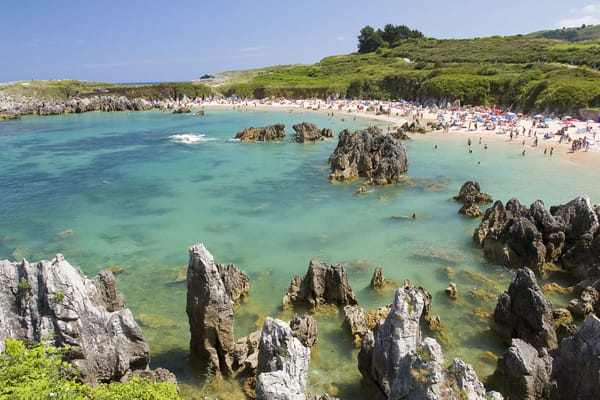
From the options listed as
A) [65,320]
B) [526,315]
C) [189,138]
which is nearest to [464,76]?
[189,138]

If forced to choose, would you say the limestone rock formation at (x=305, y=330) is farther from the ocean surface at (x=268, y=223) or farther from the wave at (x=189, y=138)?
the wave at (x=189, y=138)

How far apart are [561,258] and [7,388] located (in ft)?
96.8

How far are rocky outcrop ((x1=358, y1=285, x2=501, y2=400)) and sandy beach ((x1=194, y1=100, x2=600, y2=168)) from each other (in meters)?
49.3

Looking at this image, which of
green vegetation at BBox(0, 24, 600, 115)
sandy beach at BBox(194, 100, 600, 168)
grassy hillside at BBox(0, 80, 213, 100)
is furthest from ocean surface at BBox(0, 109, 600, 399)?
grassy hillside at BBox(0, 80, 213, 100)

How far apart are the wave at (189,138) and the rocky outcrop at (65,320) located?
6677 centimetres

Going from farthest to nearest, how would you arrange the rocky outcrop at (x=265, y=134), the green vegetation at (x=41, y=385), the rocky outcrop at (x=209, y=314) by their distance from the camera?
the rocky outcrop at (x=265, y=134) < the rocky outcrop at (x=209, y=314) < the green vegetation at (x=41, y=385)

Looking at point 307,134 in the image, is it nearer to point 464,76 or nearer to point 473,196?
point 473,196

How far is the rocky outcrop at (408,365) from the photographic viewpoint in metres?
10.0

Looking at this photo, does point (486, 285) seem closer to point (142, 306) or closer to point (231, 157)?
point (142, 306)

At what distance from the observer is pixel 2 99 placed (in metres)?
141

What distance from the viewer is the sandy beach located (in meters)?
60.5

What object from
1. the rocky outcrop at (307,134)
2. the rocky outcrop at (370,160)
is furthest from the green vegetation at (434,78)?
the rocky outcrop at (370,160)

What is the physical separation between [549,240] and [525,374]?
15.9 m

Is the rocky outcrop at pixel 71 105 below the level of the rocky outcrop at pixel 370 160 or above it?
above
